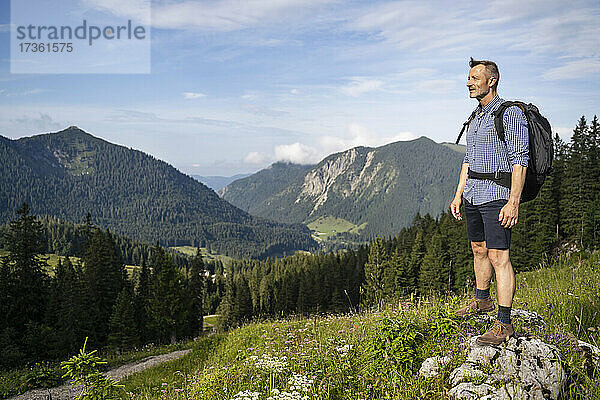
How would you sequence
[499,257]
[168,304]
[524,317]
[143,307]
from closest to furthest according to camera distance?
[499,257]
[524,317]
[168,304]
[143,307]

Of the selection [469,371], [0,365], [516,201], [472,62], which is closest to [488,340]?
[469,371]

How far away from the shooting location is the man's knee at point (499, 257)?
5391 millimetres

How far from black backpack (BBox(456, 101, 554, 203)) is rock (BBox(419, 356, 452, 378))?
2612 millimetres

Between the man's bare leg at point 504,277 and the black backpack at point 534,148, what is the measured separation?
92 cm

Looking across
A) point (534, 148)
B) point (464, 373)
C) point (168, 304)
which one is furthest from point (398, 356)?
point (168, 304)

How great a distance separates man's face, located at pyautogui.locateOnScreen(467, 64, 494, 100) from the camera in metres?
5.66

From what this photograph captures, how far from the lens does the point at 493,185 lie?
5539 millimetres

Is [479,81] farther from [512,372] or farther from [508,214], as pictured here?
[512,372]

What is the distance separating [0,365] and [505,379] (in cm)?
3693

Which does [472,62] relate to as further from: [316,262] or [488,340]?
[316,262]

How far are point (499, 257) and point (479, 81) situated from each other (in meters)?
2.63

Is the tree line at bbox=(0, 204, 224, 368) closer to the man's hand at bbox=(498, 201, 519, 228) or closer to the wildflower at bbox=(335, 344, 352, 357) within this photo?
the wildflower at bbox=(335, 344, 352, 357)

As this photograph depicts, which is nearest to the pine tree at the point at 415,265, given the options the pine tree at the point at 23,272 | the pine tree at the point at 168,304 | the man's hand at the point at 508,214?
the pine tree at the point at 168,304

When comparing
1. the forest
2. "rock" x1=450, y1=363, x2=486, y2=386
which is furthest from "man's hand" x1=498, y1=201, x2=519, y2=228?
the forest
